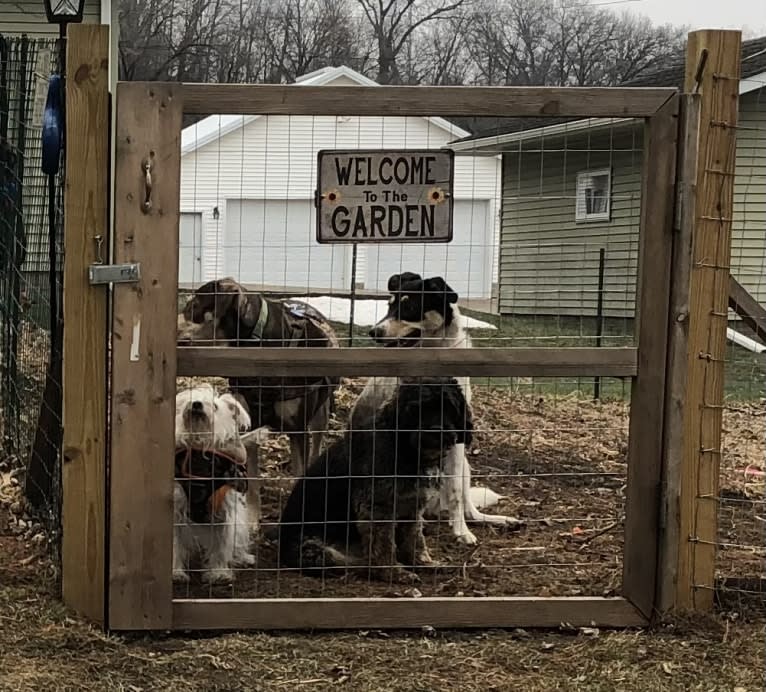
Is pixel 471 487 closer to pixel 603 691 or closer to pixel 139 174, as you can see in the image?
pixel 603 691

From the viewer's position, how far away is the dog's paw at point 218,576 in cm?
455

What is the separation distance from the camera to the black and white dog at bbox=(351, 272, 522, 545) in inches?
214

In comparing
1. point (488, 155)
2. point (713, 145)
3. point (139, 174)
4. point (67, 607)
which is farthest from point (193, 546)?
point (713, 145)

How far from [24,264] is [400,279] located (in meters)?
2.23

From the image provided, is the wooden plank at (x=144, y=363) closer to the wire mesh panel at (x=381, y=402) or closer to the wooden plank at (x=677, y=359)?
the wire mesh panel at (x=381, y=402)

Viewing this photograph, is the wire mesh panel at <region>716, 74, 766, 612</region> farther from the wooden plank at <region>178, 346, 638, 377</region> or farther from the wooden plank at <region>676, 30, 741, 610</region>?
the wooden plank at <region>178, 346, 638, 377</region>

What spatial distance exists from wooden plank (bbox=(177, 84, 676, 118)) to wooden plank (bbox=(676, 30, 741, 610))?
21cm

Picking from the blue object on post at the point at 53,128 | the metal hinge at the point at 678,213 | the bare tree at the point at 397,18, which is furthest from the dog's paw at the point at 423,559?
the bare tree at the point at 397,18

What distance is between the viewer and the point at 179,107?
3686mm

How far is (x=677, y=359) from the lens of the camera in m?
3.94

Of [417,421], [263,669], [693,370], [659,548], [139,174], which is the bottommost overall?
[263,669]

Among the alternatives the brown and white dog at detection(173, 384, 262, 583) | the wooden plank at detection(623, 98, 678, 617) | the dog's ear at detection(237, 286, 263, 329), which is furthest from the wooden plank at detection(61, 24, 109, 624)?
the wooden plank at detection(623, 98, 678, 617)

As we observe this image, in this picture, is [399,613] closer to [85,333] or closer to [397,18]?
[85,333]

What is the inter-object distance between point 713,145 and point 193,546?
2824 millimetres
